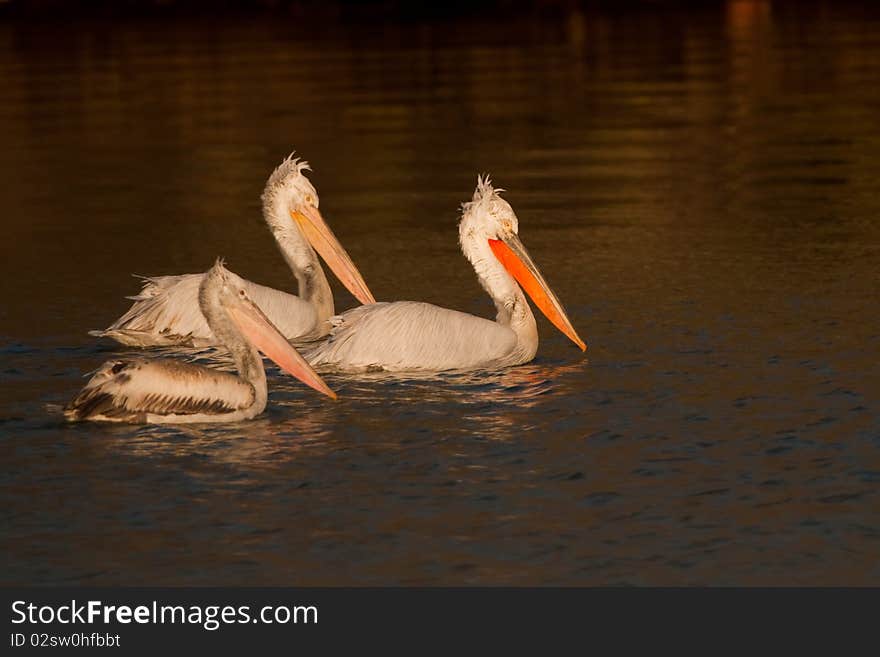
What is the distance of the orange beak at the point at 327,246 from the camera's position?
35.8 feet

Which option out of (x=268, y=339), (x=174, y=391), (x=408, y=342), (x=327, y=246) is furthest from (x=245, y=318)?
(x=327, y=246)

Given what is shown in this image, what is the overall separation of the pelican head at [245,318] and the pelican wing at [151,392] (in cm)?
50

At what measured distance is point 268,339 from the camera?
340 inches

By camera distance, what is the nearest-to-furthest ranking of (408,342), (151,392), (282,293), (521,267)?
(151,392) → (408,342) → (521,267) → (282,293)

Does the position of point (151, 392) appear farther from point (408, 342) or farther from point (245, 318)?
point (408, 342)

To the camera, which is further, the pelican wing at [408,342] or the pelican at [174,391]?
the pelican wing at [408,342]

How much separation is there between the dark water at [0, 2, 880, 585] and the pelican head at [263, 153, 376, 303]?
0.50 m

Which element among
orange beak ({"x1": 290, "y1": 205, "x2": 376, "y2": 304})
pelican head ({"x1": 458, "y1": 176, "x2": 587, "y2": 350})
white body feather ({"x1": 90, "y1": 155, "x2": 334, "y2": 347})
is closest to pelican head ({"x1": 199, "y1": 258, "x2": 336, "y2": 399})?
white body feather ({"x1": 90, "y1": 155, "x2": 334, "y2": 347})

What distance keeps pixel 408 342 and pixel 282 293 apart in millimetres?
1249

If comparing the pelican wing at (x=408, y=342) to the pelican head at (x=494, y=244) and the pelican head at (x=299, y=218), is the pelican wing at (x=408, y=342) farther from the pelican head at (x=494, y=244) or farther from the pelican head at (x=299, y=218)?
the pelican head at (x=299, y=218)

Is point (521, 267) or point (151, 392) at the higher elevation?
point (521, 267)

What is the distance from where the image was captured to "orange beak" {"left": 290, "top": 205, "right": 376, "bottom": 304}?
429 inches

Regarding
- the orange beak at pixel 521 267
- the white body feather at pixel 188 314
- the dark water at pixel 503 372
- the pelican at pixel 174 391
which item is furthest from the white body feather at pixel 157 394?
the orange beak at pixel 521 267

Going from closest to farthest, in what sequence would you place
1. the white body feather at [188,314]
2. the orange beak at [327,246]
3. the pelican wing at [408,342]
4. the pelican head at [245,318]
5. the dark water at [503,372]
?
the dark water at [503,372] < the pelican head at [245,318] < the pelican wing at [408,342] < the white body feather at [188,314] < the orange beak at [327,246]
